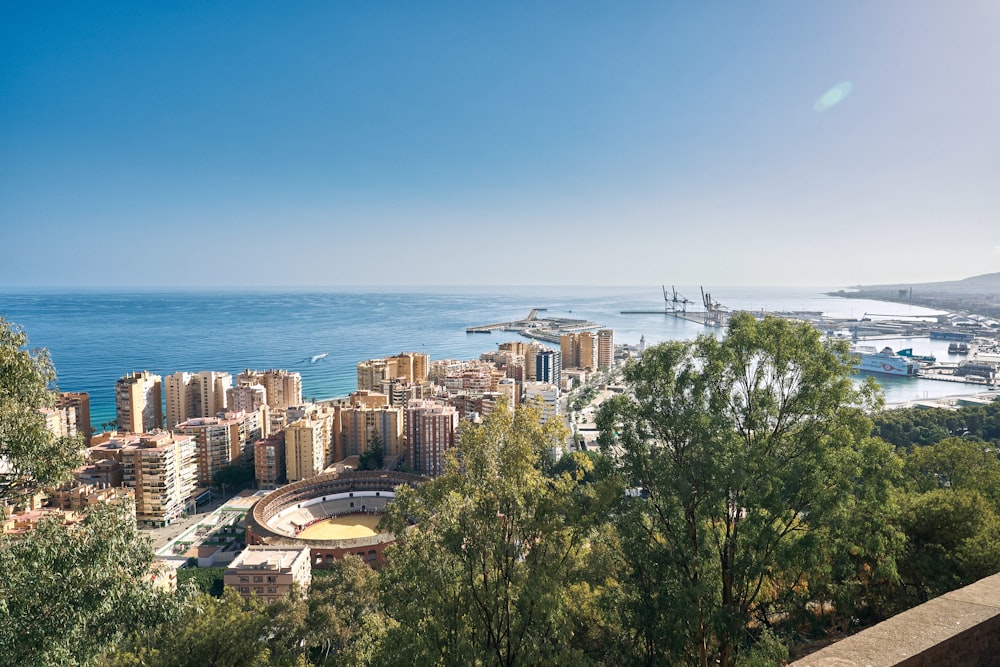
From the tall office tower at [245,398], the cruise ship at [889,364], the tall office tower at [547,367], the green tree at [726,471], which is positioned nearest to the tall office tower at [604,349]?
the tall office tower at [547,367]

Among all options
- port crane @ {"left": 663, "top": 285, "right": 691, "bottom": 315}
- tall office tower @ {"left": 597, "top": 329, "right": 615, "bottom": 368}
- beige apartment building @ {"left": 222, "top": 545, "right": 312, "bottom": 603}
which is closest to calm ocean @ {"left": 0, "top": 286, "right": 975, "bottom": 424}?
port crane @ {"left": 663, "top": 285, "right": 691, "bottom": 315}

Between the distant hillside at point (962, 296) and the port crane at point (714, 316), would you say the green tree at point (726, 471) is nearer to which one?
the port crane at point (714, 316)

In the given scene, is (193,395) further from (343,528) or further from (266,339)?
(266,339)

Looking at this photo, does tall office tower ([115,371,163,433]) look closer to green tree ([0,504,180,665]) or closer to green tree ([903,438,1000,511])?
green tree ([0,504,180,665])

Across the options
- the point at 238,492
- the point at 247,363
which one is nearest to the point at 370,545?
the point at 238,492

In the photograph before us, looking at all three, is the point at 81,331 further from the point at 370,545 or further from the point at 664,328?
the point at 664,328
